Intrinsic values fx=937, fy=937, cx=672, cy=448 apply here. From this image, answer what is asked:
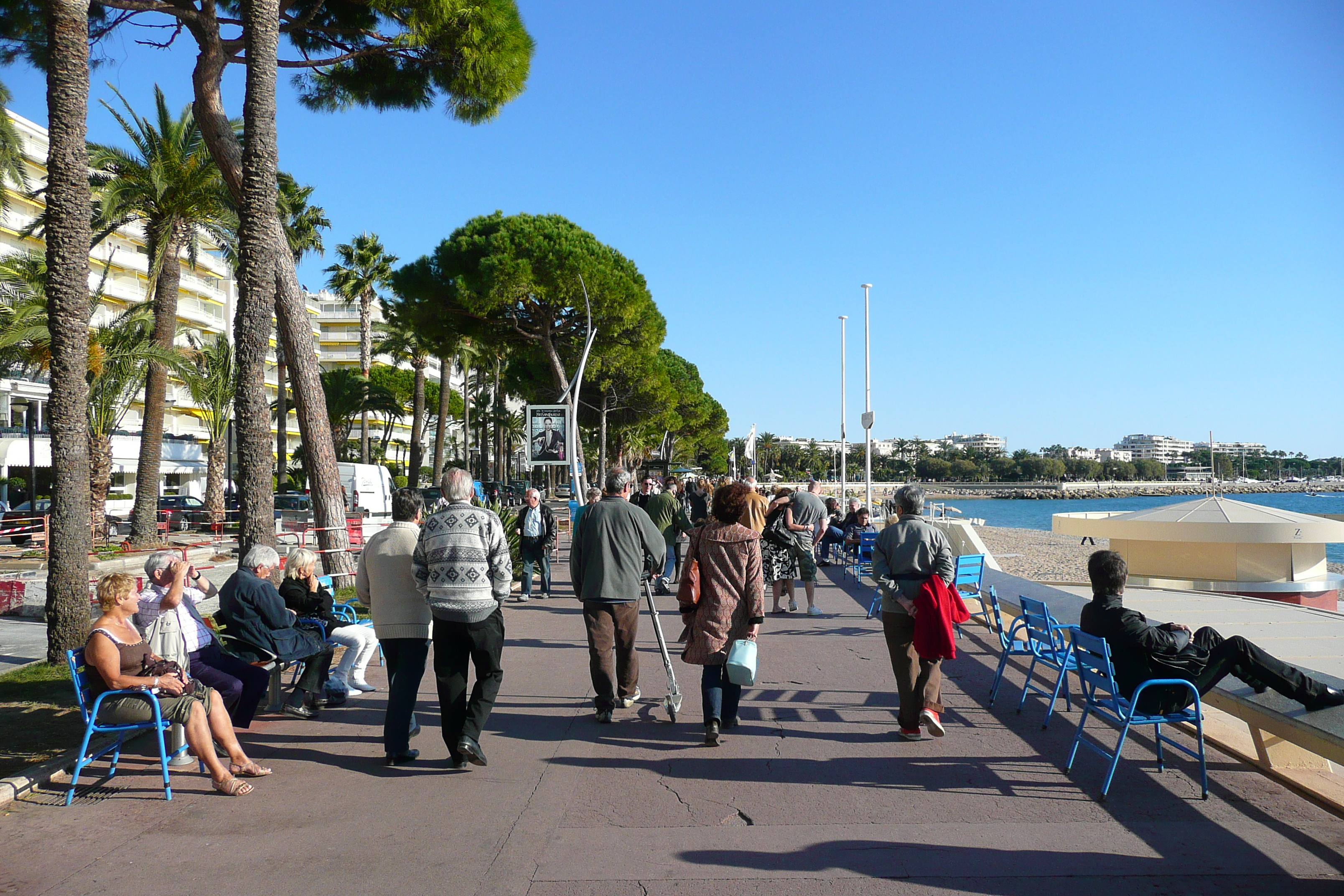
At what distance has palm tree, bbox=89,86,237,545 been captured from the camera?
64.2ft

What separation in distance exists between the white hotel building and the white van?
17.8ft

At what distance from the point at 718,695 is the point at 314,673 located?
2.77 m

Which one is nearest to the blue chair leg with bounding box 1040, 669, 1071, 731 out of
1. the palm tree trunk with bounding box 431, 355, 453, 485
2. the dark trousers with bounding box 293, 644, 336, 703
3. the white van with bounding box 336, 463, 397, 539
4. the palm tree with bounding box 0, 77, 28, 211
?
the dark trousers with bounding box 293, 644, 336, 703

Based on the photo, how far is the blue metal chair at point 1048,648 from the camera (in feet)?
18.6

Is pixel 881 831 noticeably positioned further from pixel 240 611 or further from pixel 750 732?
pixel 240 611

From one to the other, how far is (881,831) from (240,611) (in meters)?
4.09

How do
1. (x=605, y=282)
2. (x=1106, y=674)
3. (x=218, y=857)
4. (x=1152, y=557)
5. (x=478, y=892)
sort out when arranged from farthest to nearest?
1. (x=605, y=282)
2. (x=1152, y=557)
3. (x=1106, y=674)
4. (x=218, y=857)
5. (x=478, y=892)

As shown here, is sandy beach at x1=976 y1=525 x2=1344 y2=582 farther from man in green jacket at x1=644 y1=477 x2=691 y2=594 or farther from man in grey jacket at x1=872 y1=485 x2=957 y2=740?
man in grey jacket at x1=872 y1=485 x2=957 y2=740

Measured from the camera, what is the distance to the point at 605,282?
2842 centimetres

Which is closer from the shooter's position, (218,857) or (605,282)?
(218,857)

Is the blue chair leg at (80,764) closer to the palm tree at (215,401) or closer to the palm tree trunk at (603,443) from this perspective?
the palm tree at (215,401)

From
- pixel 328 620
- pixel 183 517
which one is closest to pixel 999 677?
pixel 328 620

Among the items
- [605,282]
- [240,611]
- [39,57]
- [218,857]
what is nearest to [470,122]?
[39,57]

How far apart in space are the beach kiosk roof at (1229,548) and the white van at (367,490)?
735 inches
